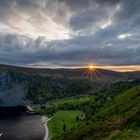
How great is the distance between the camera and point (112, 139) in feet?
207

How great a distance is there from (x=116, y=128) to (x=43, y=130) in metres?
134

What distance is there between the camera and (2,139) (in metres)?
166

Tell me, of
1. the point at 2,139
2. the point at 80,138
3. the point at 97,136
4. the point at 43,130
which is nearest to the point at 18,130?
the point at 43,130

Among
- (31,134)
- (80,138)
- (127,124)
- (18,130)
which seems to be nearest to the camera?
(127,124)

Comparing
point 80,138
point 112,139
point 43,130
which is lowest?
point 43,130

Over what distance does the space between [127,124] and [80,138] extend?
18399 millimetres

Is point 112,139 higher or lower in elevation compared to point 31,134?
higher

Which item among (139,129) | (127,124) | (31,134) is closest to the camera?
(139,129)

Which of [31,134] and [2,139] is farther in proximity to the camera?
[31,134]

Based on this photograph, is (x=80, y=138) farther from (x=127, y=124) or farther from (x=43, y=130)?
(x=43, y=130)

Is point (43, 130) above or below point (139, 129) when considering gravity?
below

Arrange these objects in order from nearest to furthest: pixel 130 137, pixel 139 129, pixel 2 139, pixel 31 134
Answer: pixel 130 137
pixel 139 129
pixel 2 139
pixel 31 134

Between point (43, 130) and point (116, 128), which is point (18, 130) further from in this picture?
point (116, 128)

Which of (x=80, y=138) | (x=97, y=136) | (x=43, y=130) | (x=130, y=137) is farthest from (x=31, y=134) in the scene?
(x=130, y=137)
